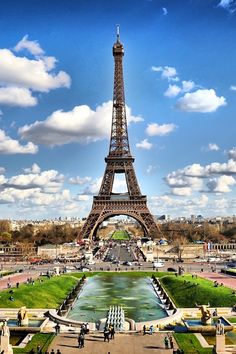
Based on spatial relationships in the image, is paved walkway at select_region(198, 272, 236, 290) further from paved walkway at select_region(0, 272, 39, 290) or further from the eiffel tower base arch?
the eiffel tower base arch

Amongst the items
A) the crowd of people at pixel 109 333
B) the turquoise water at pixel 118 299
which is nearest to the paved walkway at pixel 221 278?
the turquoise water at pixel 118 299

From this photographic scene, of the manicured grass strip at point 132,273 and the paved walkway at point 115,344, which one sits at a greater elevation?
the manicured grass strip at point 132,273

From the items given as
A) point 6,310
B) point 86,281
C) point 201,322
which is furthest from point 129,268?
point 201,322

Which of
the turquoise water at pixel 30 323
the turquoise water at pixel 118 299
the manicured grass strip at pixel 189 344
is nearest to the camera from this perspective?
the manicured grass strip at pixel 189 344

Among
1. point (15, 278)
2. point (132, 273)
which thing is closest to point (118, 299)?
point (132, 273)

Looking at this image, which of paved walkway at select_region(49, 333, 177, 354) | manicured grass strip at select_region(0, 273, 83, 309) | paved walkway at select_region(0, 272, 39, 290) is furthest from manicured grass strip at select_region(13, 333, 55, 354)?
paved walkway at select_region(0, 272, 39, 290)

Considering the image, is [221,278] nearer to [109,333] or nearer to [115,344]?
[109,333]

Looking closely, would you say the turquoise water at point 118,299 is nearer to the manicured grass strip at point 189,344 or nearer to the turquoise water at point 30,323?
the turquoise water at point 30,323
